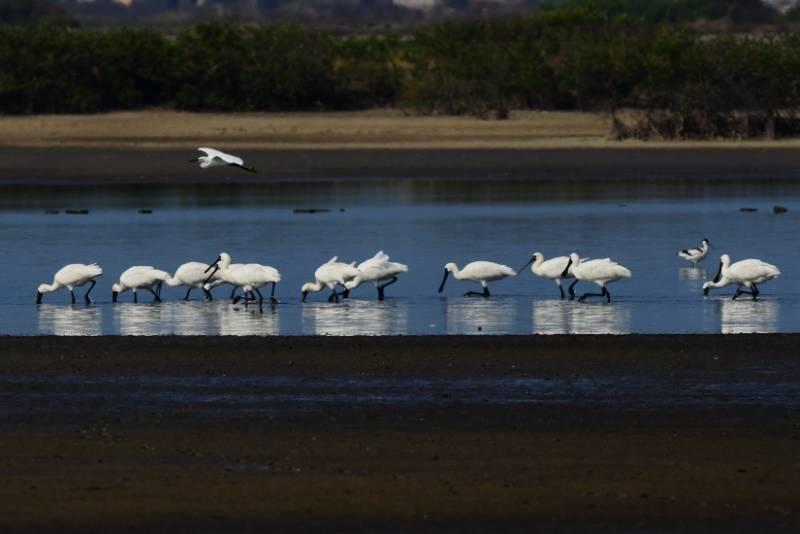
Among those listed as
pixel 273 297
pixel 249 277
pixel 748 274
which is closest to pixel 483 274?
pixel 273 297

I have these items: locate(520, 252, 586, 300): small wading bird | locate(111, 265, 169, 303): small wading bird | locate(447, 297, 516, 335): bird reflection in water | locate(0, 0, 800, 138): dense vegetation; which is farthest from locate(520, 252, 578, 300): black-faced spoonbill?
locate(0, 0, 800, 138): dense vegetation

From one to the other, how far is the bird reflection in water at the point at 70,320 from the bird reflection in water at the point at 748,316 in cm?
484

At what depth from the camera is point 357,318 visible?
15633mm

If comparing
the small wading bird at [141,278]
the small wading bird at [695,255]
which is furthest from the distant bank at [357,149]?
the small wading bird at [141,278]

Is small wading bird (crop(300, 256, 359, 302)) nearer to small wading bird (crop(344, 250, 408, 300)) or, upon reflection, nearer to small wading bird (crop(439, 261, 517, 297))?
small wading bird (crop(344, 250, 408, 300))

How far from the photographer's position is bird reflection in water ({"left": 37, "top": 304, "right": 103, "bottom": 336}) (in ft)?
48.6

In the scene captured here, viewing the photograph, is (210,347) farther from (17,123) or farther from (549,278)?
(17,123)

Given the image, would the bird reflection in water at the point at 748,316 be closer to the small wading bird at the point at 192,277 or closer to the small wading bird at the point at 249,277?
the small wading bird at the point at 249,277

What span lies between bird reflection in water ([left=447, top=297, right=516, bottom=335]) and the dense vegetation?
25058mm

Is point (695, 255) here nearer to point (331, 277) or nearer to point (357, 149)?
point (331, 277)

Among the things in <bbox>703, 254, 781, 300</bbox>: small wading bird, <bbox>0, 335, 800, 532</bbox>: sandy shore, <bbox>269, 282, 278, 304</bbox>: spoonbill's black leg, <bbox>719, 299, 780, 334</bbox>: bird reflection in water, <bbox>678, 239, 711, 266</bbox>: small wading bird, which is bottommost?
<bbox>0, 335, 800, 532</bbox>: sandy shore

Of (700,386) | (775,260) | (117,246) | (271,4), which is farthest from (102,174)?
(271,4)

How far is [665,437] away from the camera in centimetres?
948

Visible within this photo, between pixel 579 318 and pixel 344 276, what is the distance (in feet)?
8.62
